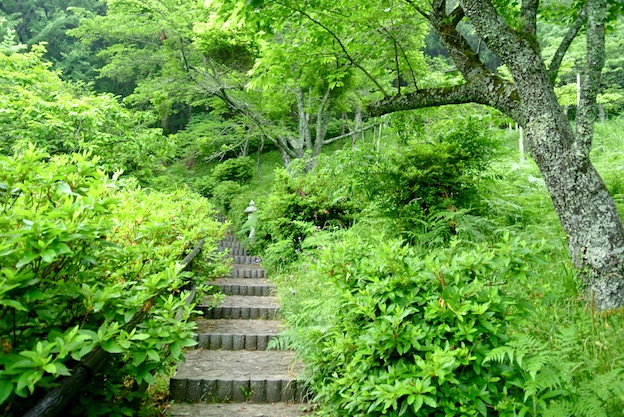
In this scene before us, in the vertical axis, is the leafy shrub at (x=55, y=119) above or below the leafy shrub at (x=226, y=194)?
above

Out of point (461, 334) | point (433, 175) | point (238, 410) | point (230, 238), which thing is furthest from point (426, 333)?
point (230, 238)

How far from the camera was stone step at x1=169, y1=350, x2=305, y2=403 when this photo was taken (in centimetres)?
384

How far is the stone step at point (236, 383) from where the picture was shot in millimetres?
3836

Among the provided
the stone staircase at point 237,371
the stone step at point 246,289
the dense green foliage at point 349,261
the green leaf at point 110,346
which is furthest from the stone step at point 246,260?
the green leaf at point 110,346

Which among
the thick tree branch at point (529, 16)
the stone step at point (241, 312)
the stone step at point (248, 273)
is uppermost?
the thick tree branch at point (529, 16)

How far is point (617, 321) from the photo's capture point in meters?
3.08

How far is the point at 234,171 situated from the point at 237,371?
16.6 m

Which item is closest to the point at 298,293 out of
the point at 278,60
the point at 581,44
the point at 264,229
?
the point at 278,60

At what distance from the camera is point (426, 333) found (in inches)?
105

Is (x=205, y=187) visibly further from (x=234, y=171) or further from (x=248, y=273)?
(x=248, y=273)

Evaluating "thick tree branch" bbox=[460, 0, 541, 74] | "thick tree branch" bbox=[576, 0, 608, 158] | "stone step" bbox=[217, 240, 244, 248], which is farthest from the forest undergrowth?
"stone step" bbox=[217, 240, 244, 248]

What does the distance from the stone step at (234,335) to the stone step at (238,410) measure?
118 cm

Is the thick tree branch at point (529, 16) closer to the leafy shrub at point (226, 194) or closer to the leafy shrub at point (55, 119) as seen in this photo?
the leafy shrub at point (55, 119)

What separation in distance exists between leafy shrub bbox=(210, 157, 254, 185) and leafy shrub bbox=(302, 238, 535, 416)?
17337 mm
